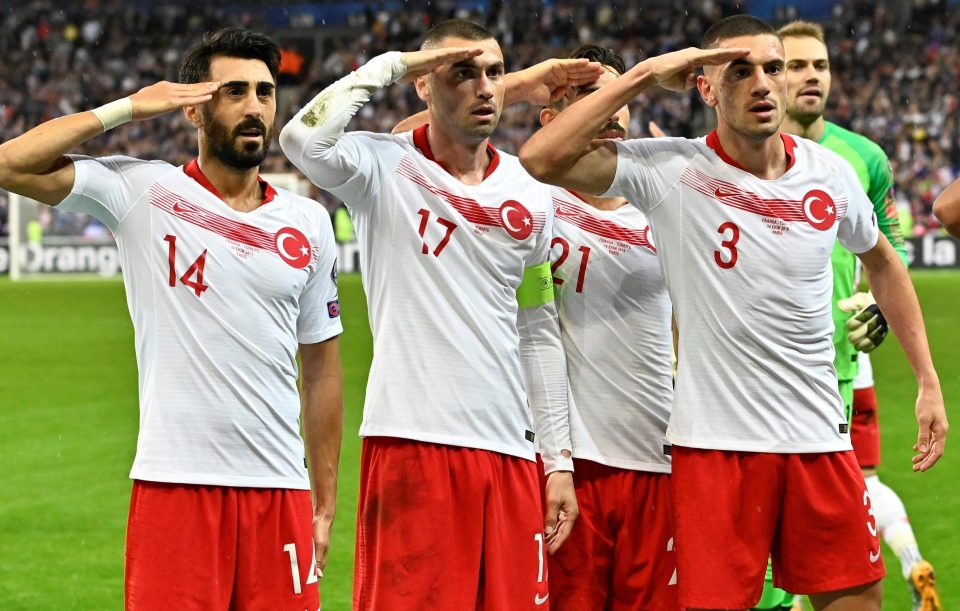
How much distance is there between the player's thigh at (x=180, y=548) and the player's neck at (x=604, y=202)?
1.62 m

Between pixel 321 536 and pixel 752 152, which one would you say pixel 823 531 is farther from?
pixel 321 536

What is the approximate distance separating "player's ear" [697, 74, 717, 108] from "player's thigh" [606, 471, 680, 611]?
4.07 ft

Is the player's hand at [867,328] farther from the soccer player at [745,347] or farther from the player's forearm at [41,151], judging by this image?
the player's forearm at [41,151]

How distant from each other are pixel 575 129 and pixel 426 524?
124 cm

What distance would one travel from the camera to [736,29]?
4.29 metres

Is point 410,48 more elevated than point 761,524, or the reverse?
point 410,48

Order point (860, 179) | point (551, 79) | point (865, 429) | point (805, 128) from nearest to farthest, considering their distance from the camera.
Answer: point (551, 79)
point (860, 179)
point (805, 128)
point (865, 429)

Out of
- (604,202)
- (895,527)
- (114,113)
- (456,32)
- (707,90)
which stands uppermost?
(456,32)

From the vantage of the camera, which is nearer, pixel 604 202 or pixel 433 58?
pixel 433 58

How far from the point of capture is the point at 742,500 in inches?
163

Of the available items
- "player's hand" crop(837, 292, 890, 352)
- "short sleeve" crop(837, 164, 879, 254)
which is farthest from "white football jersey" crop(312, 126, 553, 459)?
"player's hand" crop(837, 292, 890, 352)

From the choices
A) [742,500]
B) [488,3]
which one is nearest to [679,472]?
[742,500]

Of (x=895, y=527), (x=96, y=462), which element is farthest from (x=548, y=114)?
(x=96, y=462)

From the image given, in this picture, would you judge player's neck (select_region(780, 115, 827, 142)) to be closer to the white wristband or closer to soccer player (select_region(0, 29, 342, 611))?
soccer player (select_region(0, 29, 342, 611))
